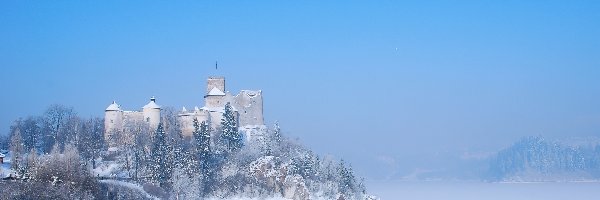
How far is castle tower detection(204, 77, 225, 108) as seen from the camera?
71.9 m

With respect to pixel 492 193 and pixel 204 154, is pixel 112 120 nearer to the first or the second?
pixel 204 154

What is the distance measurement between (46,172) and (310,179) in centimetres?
2253

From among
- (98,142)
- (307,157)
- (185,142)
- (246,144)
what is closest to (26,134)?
(98,142)

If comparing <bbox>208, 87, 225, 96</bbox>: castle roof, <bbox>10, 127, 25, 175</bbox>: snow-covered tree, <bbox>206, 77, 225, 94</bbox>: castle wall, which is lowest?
<bbox>10, 127, 25, 175</bbox>: snow-covered tree

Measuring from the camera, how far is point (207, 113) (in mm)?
69438

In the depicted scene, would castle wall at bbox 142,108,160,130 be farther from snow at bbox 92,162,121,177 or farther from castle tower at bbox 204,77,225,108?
snow at bbox 92,162,121,177

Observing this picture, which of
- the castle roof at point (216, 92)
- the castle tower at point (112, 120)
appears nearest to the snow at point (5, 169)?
the castle tower at point (112, 120)

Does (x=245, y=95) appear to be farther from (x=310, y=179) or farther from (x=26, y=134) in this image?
(x=26, y=134)

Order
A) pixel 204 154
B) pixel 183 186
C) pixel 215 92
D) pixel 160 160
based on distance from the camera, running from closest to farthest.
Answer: pixel 183 186
pixel 160 160
pixel 204 154
pixel 215 92

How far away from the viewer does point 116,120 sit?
225 feet

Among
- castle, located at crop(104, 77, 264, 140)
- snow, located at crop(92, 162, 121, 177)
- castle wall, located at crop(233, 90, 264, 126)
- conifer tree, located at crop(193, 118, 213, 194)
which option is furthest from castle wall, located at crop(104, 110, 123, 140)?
castle wall, located at crop(233, 90, 264, 126)

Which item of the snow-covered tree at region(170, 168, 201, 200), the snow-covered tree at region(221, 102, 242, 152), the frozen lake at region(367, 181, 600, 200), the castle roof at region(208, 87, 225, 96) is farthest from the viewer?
the frozen lake at region(367, 181, 600, 200)

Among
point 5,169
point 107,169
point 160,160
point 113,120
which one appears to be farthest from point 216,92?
point 5,169

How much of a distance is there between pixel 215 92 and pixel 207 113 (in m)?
3.41
